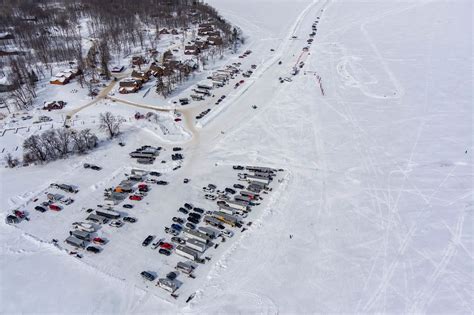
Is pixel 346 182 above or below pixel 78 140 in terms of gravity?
below

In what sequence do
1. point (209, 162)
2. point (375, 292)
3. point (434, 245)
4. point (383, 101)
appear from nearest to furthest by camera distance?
1. point (375, 292)
2. point (434, 245)
3. point (209, 162)
4. point (383, 101)

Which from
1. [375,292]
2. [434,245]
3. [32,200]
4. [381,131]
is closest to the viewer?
[375,292]

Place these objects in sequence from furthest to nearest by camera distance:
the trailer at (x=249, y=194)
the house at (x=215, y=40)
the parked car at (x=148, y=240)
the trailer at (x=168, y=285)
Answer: the house at (x=215, y=40)
the trailer at (x=249, y=194)
the parked car at (x=148, y=240)
the trailer at (x=168, y=285)

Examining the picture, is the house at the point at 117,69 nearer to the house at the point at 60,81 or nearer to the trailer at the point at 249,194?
the house at the point at 60,81

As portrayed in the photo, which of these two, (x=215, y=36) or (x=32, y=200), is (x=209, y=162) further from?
(x=215, y=36)

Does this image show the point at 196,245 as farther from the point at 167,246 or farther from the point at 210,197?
the point at 210,197

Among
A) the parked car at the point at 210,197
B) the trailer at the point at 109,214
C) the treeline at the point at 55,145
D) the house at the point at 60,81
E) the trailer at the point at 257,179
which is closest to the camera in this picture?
the trailer at the point at 109,214

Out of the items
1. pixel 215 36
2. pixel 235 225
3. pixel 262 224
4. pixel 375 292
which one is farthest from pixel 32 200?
pixel 215 36

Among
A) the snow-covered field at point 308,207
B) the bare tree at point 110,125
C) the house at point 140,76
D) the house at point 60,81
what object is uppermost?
the house at point 60,81

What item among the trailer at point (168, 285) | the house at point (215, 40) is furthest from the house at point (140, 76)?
the trailer at point (168, 285)
